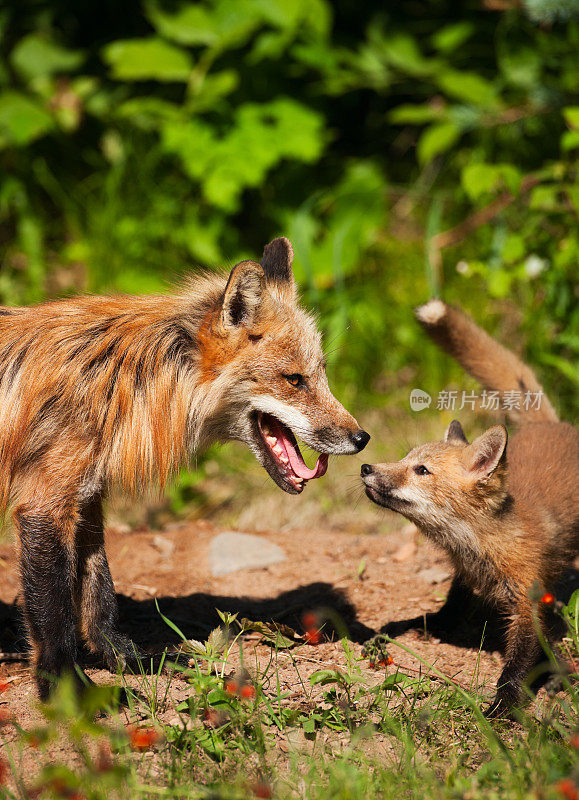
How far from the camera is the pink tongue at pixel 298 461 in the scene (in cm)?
385

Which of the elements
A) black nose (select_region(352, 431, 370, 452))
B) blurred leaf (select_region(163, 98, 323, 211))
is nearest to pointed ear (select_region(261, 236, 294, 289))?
black nose (select_region(352, 431, 370, 452))

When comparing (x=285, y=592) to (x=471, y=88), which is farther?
(x=471, y=88)

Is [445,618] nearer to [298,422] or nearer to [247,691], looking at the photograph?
[298,422]

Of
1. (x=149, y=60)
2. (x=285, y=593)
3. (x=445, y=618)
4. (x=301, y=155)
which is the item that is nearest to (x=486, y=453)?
(x=445, y=618)

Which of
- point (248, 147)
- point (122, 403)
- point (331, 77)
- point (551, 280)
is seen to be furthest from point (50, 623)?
point (331, 77)

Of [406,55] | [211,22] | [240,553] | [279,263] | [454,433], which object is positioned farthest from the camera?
[406,55]

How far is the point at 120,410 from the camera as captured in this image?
3504mm

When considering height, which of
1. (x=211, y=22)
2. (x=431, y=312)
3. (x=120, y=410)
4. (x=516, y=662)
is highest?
(x=211, y=22)

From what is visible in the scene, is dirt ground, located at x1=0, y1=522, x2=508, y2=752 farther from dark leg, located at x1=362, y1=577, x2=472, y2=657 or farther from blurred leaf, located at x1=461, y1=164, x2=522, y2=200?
blurred leaf, located at x1=461, y1=164, x2=522, y2=200

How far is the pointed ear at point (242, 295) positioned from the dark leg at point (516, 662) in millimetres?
1951

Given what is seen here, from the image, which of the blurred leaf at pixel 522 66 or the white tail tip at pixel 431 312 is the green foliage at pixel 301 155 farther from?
the white tail tip at pixel 431 312

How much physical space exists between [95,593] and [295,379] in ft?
4.57

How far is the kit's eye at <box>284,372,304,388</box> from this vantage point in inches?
146

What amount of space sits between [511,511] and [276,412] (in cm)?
131
